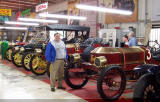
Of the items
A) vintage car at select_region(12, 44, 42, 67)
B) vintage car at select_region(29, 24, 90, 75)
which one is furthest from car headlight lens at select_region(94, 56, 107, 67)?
vintage car at select_region(12, 44, 42, 67)

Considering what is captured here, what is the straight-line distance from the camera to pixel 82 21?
14.1 metres

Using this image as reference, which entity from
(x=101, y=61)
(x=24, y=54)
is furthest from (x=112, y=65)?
(x=24, y=54)

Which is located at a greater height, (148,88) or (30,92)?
(148,88)

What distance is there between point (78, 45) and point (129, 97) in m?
2.90

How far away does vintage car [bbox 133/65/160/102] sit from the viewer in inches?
107

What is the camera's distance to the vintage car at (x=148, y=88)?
2721 mm

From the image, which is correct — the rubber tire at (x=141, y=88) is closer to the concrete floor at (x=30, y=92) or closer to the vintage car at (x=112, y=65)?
the vintage car at (x=112, y=65)

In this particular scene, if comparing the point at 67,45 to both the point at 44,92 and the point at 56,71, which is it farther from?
the point at 44,92

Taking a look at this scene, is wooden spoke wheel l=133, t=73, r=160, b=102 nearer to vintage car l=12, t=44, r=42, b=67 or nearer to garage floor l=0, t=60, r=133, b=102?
garage floor l=0, t=60, r=133, b=102

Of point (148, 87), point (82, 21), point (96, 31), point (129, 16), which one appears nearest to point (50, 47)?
point (148, 87)

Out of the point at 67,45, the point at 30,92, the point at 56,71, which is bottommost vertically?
the point at 30,92

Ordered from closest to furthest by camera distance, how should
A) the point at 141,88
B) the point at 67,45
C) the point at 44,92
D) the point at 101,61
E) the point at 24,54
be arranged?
the point at 141,88
the point at 101,61
the point at 44,92
the point at 67,45
the point at 24,54

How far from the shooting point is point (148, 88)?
2.83 meters

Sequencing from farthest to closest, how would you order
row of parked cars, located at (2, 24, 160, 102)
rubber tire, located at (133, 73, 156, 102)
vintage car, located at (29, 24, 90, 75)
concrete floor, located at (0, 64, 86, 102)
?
1. vintage car, located at (29, 24, 90, 75)
2. concrete floor, located at (0, 64, 86, 102)
3. row of parked cars, located at (2, 24, 160, 102)
4. rubber tire, located at (133, 73, 156, 102)
